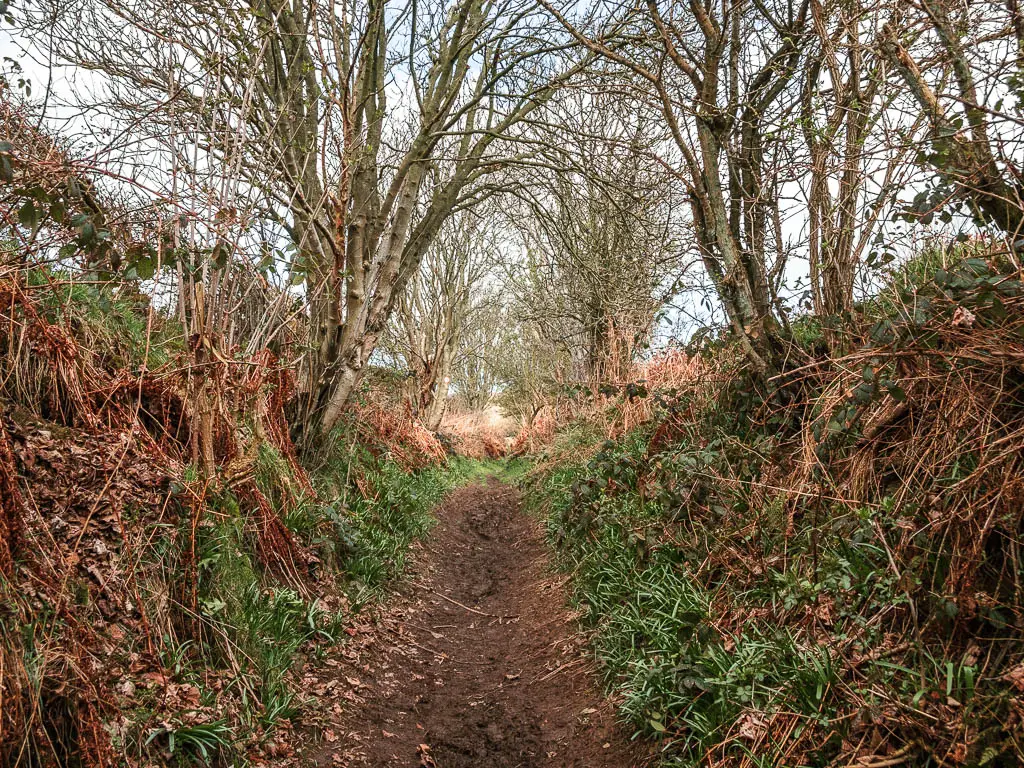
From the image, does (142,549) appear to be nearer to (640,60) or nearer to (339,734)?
(339,734)

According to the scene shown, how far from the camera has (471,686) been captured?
427 centimetres

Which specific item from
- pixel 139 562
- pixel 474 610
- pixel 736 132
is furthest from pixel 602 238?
pixel 139 562

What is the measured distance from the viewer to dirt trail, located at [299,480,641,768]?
132 inches

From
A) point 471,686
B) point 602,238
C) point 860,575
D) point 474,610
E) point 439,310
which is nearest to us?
point 860,575

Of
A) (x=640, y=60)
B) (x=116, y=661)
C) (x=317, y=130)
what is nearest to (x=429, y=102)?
(x=317, y=130)

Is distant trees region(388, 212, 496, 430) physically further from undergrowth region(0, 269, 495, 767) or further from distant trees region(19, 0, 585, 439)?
undergrowth region(0, 269, 495, 767)

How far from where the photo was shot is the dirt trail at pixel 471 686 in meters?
3.35

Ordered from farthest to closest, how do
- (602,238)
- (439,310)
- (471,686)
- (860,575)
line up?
(439,310), (602,238), (471,686), (860,575)

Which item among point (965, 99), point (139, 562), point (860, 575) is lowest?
point (860, 575)

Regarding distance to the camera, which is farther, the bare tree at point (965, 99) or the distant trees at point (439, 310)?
the distant trees at point (439, 310)

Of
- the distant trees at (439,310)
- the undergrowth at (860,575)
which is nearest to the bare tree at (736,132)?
the undergrowth at (860,575)

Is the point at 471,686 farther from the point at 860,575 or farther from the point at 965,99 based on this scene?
the point at 965,99

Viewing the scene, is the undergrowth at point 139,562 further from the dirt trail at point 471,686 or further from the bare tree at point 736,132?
the bare tree at point 736,132

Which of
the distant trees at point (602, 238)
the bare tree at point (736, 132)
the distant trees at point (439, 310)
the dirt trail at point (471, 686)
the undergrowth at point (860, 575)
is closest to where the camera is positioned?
the undergrowth at point (860, 575)
